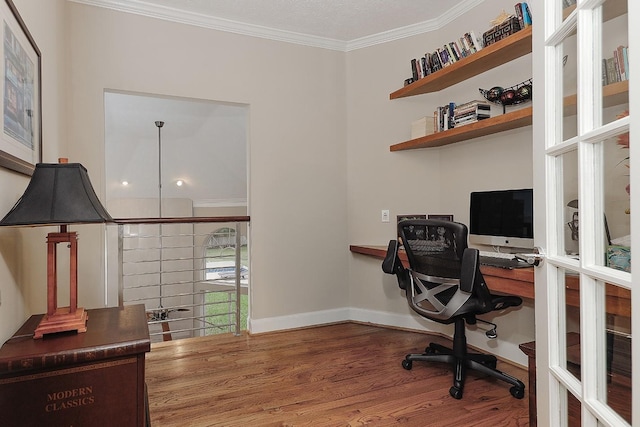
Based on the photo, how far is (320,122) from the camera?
3422mm

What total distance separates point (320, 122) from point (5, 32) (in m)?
2.40

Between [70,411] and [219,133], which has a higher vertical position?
[219,133]

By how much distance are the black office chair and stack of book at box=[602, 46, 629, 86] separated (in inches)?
51.1

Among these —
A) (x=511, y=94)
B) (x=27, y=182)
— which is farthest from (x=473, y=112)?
(x=27, y=182)

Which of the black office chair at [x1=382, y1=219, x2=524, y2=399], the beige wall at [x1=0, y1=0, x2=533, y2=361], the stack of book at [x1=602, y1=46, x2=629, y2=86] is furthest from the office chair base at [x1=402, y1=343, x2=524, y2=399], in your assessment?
the stack of book at [x1=602, y1=46, x2=629, y2=86]

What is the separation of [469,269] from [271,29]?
251cm

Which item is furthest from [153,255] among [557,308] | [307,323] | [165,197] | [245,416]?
[557,308]

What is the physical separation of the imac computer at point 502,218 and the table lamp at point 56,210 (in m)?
2.19

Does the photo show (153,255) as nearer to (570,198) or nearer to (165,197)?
(165,197)

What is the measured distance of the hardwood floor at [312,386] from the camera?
75.0 inches

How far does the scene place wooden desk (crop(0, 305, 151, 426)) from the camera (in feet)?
3.60

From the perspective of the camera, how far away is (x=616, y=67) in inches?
29.4

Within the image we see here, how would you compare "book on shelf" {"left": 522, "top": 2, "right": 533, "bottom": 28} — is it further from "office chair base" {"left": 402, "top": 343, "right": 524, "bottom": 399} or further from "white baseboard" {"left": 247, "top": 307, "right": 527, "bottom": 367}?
"white baseboard" {"left": 247, "top": 307, "right": 527, "bottom": 367}

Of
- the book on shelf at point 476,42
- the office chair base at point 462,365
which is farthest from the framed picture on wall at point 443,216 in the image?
the book on shelf at point 476,42
